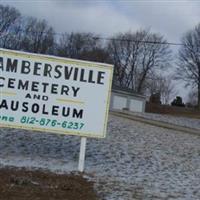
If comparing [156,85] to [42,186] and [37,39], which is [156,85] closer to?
[37,39]

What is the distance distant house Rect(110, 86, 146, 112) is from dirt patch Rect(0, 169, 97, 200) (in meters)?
58.7

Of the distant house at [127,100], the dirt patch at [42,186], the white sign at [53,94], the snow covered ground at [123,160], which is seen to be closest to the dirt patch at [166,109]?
the distant house at [127,100]

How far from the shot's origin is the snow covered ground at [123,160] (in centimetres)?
950

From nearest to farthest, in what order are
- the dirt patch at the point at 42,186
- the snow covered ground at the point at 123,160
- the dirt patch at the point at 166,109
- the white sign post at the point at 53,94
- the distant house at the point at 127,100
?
the dirt patch at the point at 42,186 < the snow covered ground at the point at 123,160 < the white sign post at the point at 53,94 < the distant house at the point at 127,100 < the dirt patch at the point at 166,109

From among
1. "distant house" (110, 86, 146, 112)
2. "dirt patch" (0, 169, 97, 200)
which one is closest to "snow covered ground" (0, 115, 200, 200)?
"dirt patch" (0, 169, 97, 200)

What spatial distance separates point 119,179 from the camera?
33.6 feet

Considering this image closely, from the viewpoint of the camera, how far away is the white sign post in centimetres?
→ 1130

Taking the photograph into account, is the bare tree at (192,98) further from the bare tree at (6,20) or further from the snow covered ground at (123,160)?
the snow covered ground at (123,160)

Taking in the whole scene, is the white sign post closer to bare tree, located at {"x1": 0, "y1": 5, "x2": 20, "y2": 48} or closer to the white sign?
the white sign

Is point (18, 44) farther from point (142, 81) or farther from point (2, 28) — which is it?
point (142, 81)

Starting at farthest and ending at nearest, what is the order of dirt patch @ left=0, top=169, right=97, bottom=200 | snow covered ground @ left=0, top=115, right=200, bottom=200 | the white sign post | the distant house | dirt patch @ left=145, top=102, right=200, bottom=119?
1. dirt patch @ left=145, top=102, right=200, bottom=119
2. the distant house
3. the white sign post
4. snow covered ground @ left=0, top=115, right=200, bottom=200
5. dirt patch @ left=0, top=169, right=97, bottom=200

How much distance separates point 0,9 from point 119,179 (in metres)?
70.0

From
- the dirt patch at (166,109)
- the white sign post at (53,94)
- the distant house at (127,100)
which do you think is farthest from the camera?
the dirt patch at (166,109)

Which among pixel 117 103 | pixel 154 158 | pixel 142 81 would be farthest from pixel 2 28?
pixel 154 158
